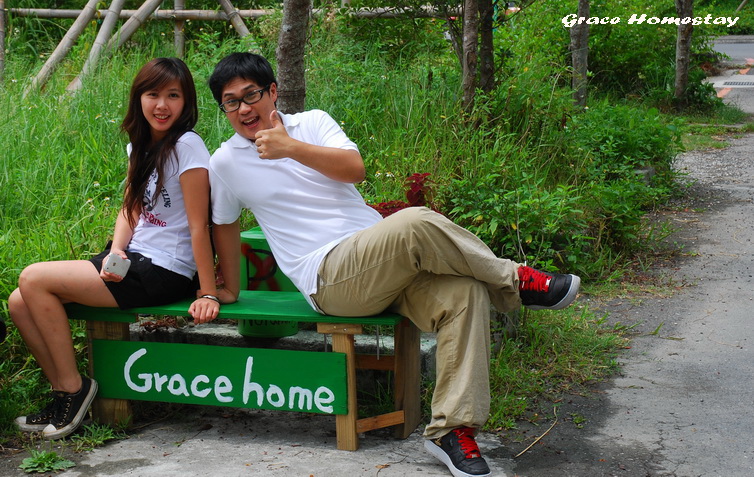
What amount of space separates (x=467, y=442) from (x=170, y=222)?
4.70 ft

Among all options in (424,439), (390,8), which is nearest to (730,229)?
(390,8)

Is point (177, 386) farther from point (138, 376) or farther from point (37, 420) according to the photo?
point (37, 420)

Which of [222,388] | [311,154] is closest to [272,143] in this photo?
[311,154]

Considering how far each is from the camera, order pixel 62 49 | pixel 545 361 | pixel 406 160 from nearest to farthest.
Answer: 1. pixel 545 361
2. pixel 406 160
3. pixel 62 49

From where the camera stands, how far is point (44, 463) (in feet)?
10.3

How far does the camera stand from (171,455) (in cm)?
324

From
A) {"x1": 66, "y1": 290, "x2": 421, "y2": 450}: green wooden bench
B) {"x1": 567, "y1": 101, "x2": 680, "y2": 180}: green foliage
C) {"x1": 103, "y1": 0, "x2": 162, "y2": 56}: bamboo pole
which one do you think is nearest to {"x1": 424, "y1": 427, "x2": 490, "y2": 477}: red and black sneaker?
{"x1": 66, "y1": 290, "x2": 421, "y2": 450}: green wooden bench

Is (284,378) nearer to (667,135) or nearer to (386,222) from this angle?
(386,222)

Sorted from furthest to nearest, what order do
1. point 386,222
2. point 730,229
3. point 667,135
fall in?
point 667,135, point 730,229, point 386,222

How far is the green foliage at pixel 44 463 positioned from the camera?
3104mm

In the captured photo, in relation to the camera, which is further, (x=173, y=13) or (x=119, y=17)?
(x=173, y=13)

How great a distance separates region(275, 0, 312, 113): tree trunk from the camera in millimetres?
4445

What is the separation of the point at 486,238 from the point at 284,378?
Answer: 1906 mm

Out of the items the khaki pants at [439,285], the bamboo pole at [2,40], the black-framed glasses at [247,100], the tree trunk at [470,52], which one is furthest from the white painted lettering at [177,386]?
the bamboo pole at [2,40]
